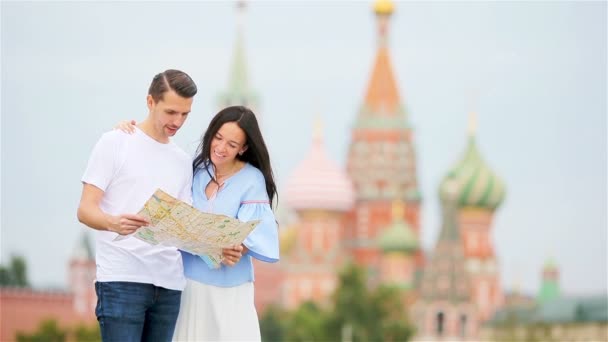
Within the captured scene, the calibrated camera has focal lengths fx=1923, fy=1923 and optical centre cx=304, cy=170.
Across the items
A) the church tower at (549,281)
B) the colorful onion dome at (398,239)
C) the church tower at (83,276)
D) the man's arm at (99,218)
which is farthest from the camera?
the church tower at (549,281)

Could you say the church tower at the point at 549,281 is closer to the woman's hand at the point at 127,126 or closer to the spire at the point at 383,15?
the spire at the point at 383,15

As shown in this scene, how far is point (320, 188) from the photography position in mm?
57781

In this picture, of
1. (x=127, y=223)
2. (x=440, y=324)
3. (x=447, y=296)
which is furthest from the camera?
(x=440, y=324)

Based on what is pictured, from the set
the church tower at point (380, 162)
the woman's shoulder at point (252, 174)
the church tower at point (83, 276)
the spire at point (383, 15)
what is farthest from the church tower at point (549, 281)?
the woman's shoulder at point (252, 174)

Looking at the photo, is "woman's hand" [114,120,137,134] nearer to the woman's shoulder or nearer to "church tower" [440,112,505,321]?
the woman's shoulder

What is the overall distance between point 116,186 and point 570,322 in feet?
141

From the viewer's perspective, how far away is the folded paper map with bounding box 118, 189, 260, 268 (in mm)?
4785

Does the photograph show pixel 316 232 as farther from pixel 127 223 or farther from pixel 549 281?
pixel 127 223

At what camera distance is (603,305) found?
4797cm

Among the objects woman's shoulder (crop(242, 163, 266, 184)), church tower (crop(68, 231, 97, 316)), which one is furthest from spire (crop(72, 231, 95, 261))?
woman's shoulder (crop(242, 163, 266, 184))

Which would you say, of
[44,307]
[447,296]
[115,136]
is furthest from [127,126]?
[447,296]

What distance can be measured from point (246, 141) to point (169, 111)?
0.33m

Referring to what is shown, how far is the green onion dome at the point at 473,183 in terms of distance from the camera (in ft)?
181

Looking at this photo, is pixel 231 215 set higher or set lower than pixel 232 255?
higher
